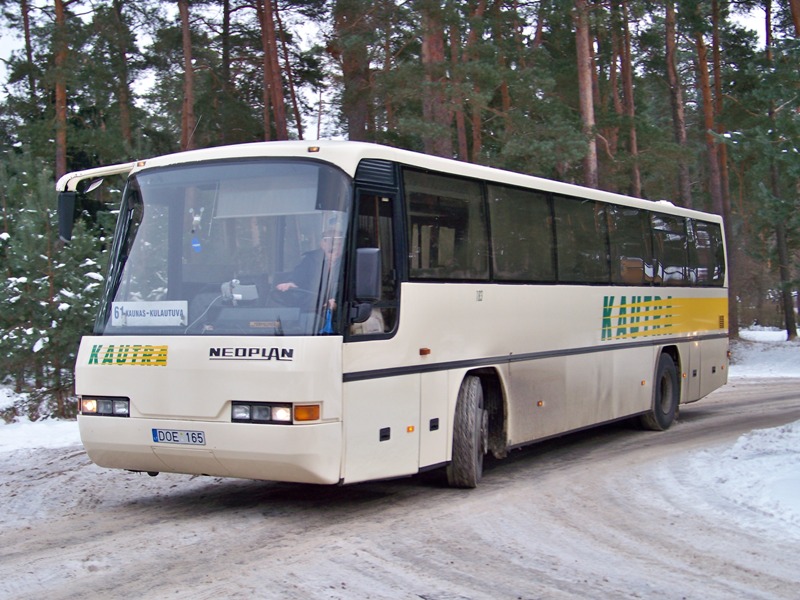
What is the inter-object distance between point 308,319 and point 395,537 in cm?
184

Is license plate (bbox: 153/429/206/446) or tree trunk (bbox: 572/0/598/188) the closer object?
license plate (bbox: 153/429/206/446)

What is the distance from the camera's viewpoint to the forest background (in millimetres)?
17969

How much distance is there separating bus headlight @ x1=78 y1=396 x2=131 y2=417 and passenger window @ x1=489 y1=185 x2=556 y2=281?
13.4ft

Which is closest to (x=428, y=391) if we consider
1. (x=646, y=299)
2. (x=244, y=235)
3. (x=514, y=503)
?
(x=514, y=503)

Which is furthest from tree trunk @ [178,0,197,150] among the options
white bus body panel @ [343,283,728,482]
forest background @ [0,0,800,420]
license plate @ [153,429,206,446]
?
license plate @ [153,429,206,446]

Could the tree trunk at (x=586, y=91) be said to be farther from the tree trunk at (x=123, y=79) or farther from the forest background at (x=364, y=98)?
the tree trunk at (x=123, y=79)

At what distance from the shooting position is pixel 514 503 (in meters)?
9.10

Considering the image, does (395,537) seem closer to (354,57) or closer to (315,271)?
(315,271)

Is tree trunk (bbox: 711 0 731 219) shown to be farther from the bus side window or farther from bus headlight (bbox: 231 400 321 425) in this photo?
bus headlight (bbox: 231 400 321 425)

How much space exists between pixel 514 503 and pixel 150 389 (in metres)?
3.48

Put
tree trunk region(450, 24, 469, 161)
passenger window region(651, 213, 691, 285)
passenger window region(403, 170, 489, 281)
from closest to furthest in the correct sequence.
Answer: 1. passenger window region(403, 170, 489, 281)
2. passenger window region(651, 213, 691, 285)
3. tree trunk region(450, 24, 469, 161)

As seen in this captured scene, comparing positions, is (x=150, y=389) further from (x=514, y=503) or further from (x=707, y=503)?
(x=707, y=503)

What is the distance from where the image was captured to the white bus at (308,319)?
783 cm

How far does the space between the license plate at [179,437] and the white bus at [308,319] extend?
12mm
